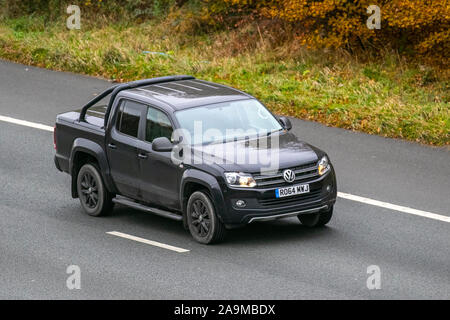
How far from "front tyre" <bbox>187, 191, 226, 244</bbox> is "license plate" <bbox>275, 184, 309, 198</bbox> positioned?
0.82 metres

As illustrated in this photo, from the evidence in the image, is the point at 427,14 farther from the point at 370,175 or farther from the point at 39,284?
the point at 39,284

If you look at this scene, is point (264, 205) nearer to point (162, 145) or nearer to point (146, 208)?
point (162, 145)

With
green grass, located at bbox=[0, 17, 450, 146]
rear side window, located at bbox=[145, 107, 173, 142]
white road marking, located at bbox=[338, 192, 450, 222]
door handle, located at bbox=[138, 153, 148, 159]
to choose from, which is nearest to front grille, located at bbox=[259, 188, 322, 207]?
rear side window, located at bbox=[145, 107, 173, 142]

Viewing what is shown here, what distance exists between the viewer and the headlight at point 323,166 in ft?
43.6

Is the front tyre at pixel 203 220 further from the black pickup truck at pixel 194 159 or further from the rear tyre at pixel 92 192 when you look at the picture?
the rear tyre at pixel 92 192

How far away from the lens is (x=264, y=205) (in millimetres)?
12867

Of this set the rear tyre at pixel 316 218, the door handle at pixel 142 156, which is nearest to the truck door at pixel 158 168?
the door handle at pixel 142 156

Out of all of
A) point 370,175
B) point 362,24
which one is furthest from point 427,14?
point 370,175

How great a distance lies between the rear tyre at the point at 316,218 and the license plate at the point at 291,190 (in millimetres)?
732

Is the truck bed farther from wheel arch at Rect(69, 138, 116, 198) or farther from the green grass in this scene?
the green grass

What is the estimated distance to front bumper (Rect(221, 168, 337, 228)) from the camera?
1277cm

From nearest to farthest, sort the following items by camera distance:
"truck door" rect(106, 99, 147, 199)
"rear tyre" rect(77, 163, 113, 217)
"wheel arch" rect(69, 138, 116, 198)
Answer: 1. "truck door" rect(106, 99, 147, 199)
2. "wheel arch" rect(69, 138, 116, 198)
3. "rear tyre" rect(77, 163, 113, 217)

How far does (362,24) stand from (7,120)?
24.7 feet

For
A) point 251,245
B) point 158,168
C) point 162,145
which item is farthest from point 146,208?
point 251,245
